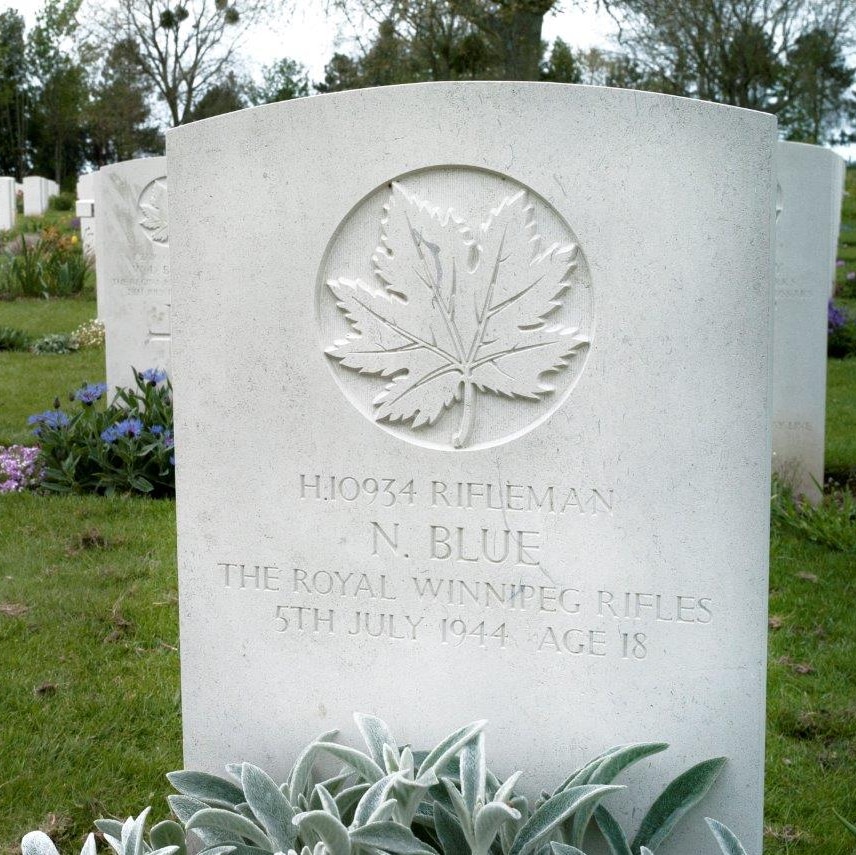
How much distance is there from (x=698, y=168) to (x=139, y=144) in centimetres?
4303

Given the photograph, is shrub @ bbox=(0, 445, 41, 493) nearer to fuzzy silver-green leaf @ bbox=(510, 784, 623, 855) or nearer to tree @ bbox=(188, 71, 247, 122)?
fuzzy silver-green leaf @ bbox=(510, 784, 623, 855)

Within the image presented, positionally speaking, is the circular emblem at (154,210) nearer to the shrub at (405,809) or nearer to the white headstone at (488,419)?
the white headstone at (488,419)

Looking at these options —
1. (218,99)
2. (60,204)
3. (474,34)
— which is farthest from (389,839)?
(218,99)

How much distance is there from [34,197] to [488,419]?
29.1 metres

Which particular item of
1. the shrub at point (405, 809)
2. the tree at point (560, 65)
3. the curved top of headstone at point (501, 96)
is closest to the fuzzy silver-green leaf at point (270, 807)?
the shrub at point (405, 809)

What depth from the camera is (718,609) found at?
238cm

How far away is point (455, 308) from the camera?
2436mm

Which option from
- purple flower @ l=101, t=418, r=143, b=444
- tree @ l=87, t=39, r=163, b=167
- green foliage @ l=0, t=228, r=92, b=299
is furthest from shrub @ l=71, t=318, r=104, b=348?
tree @ l=87, t=39, r=163, b=167

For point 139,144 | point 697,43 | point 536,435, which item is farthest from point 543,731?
point 139,144

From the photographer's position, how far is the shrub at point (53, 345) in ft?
38.0

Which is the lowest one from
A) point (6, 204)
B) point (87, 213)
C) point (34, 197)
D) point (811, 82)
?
point (87, 213)

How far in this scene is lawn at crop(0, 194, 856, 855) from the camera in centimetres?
307

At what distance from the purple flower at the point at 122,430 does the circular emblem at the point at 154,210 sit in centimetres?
171

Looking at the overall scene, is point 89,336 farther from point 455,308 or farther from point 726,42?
point 726,42
